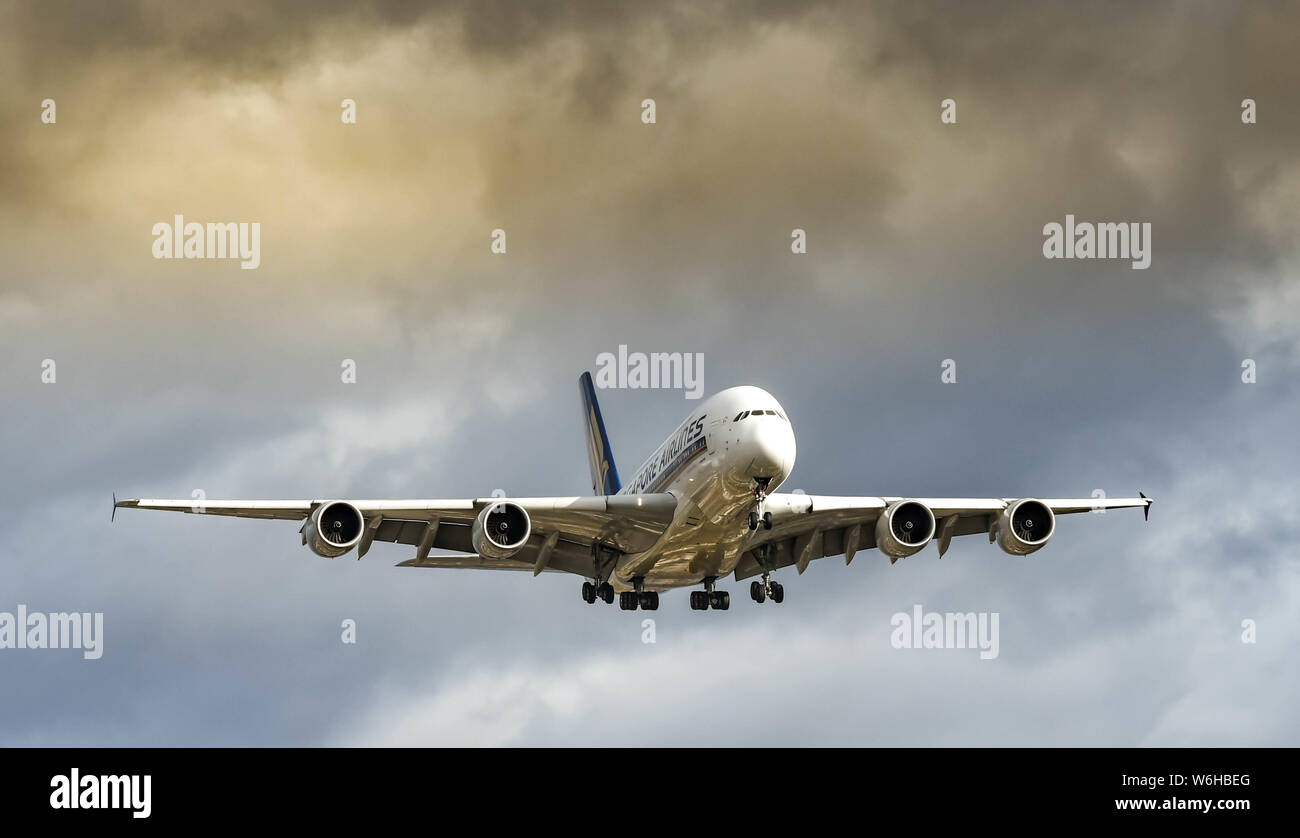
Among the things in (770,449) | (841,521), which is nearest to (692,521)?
(770,449)

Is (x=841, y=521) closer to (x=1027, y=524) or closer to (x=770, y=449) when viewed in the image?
(x=1027, y=524)

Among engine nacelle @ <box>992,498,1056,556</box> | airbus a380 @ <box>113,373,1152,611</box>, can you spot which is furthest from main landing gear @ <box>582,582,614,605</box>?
engine nacelle @ <box>992,498,1056,556</box>

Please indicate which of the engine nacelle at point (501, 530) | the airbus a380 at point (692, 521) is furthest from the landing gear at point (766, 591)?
the engine nacelle at point (501, 530)

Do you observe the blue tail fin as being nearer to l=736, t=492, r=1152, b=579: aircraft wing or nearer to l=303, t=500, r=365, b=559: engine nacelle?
l=736, t=492, r=1152, b=579: aircraft wing
